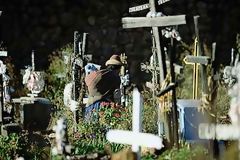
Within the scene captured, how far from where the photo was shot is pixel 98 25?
1611 cm

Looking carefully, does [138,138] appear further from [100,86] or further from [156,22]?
[100,86]

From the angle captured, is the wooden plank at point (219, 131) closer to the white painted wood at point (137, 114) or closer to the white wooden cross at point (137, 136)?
the white wooden cross at point (137, 136)

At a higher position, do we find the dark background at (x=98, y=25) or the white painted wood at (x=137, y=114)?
the dark background at (x=98, y=25)

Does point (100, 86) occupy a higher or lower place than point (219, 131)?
higher

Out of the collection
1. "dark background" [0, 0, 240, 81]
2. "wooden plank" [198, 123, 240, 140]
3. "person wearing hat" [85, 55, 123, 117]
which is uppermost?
"dark background" [0, 0, 240, 81]

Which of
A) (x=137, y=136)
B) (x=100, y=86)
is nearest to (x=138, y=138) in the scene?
(x=137, y=136)

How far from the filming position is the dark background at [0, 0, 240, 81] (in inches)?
619

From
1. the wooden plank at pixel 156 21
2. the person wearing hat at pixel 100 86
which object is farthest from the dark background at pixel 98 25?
the wooden plank at pixel 156 21

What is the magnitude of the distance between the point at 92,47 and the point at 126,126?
6.89 m

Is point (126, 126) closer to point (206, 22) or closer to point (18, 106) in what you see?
point (18, 106)

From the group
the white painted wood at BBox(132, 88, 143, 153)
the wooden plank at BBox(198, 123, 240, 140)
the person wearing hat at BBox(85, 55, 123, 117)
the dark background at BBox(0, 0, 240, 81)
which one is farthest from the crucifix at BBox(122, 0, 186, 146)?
the dark background at BBox(0, 0, 240, 81)

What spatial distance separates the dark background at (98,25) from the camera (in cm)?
1573

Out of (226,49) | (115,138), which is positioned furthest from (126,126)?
(226,49)

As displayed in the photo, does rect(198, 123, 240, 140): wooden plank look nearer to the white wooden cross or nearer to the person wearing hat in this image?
the white wooden cross
